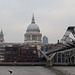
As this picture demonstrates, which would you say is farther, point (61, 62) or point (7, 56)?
point (7, 56)

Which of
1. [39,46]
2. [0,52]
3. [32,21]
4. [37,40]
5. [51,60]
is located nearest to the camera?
[51,60]

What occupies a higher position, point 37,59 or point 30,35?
point 30,35

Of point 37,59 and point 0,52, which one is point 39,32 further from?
point 37,59

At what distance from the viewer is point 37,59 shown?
9294 centimetres

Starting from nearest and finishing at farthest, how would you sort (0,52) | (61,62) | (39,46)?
1. (61,62)
2. (0,52)
3. (39,46)

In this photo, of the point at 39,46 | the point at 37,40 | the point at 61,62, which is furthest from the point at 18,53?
the point at 37,40

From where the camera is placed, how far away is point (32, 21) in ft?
627

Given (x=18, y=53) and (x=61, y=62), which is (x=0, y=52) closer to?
(x=18, y=53)

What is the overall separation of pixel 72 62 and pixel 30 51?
1433cm

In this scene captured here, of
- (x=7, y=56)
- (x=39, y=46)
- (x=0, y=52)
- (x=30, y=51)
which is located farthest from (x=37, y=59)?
(x=39, y=46)

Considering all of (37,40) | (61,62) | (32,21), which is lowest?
(61,62)

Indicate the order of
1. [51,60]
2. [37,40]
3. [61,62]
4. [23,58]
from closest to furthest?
[51,60], [61,62], [23,58], [37,40]

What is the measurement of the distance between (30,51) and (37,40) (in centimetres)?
7876

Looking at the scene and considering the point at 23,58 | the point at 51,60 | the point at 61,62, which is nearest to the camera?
the point at 51,60
